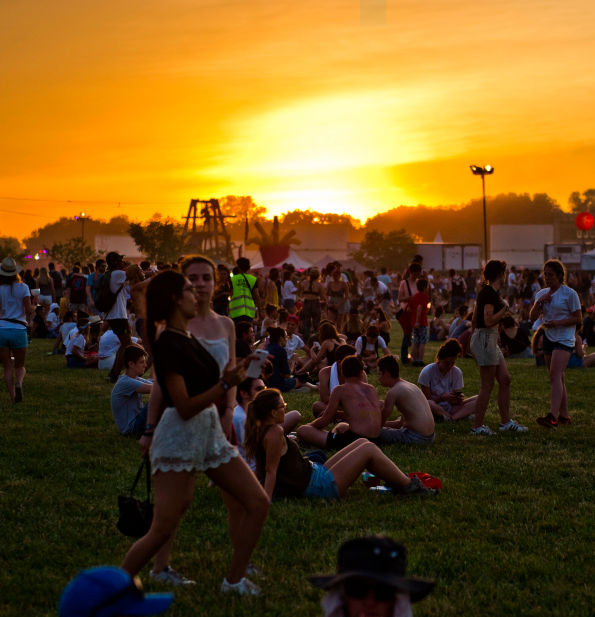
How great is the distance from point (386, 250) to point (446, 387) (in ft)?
327

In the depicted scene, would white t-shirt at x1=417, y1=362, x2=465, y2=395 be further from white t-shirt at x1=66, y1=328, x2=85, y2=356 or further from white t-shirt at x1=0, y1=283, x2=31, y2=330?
white t-shirt at x1=66, y1=328, x2=85, y2=356

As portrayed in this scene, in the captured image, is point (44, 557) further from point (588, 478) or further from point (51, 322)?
point (51, 322)

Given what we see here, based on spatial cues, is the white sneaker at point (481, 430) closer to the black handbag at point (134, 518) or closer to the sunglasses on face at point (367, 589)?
the black handbag at point (134, 518)

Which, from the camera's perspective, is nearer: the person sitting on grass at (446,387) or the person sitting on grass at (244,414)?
the person sitting on grass at (244,414)

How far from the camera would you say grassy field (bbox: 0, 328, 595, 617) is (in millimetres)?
5047

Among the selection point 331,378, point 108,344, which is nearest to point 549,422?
point 331,378

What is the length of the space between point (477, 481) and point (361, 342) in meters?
8.68

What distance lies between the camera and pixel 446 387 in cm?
1127

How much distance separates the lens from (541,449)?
30.5 feet

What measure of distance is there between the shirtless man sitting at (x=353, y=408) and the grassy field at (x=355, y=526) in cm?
35

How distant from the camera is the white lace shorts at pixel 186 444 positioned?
4336 mm

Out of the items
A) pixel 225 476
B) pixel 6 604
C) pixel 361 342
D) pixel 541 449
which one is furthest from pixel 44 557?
pixel 361 342

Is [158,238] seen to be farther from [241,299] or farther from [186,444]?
[186,444]

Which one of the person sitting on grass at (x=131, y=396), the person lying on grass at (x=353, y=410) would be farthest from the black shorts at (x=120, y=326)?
the person lying on grass at (x=353, y=410)
